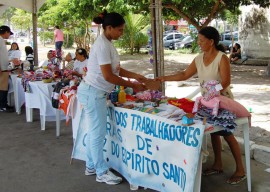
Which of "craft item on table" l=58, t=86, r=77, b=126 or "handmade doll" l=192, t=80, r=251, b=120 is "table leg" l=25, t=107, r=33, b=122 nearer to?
"craft item on table" l=58, t=86, r=77, b=126

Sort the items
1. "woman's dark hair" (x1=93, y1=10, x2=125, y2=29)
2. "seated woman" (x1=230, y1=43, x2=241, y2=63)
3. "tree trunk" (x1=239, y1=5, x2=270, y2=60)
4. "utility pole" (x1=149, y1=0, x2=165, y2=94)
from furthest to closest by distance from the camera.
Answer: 1. "seated woman" (x1=230, y1=43, x2=241, y2=63)
2. "tree trunk" (x1=239, y1=5, x2=270, y2=60)
3. "utility pole" (x1=149, y1=0, x2=165, y2=94)
4. "woman's dark hair" (x1=93, y1=10, x2=125, y2=29)

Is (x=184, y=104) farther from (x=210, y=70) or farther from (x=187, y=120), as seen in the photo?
(x=187, y=120)

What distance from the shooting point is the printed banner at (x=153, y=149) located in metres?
3.06

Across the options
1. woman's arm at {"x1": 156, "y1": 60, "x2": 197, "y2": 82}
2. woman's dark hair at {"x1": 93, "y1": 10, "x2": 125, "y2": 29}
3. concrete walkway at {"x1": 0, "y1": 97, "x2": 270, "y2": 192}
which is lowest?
concrete walkway at {"x1": 0, "y1": 97, "x2": 270, "y2": 192}

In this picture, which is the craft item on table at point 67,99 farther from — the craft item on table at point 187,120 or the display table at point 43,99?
the craft item on table at point 187,120

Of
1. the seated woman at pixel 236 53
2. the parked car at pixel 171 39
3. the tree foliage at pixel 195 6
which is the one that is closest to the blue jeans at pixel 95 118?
the tree foliage at pixel 195 6

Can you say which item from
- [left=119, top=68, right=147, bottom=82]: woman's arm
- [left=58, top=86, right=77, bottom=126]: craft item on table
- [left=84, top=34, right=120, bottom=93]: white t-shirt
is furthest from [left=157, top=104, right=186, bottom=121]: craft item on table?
[left=58, top=86, right=77, bottom=126]: craft item on table

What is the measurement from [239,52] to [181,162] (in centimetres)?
1392

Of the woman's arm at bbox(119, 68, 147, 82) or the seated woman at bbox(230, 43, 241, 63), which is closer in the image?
the woman's arm at bbox(119, 68, 147, 82)

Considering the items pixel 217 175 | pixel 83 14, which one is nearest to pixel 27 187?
pixel 217 175

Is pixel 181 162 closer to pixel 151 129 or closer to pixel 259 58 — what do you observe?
pixel 151 129

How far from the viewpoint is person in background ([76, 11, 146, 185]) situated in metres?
3.44

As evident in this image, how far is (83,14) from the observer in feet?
47.5

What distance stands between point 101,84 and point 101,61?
285mm
